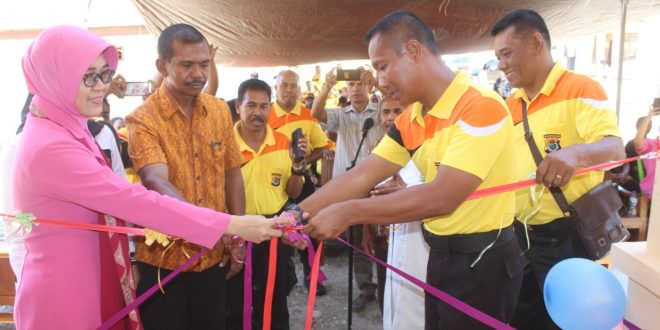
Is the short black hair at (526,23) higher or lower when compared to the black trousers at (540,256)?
higher

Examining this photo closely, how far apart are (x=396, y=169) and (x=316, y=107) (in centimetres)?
278

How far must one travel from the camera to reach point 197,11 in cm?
441

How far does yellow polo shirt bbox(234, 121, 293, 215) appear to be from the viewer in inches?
146

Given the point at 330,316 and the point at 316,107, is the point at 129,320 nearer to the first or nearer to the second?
the point at 330,316

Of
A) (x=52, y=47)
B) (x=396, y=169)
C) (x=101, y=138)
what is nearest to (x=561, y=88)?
(x=396, y=169)

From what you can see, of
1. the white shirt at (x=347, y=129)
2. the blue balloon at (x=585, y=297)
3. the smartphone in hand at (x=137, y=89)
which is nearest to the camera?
the blue balloon at (x=585, y=297)

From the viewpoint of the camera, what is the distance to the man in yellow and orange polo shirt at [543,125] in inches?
99.7

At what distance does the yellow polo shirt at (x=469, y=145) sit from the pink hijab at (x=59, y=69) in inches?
58.6

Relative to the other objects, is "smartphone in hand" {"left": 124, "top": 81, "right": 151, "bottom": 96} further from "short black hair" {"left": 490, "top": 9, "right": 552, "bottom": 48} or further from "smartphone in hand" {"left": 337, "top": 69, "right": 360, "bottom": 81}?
"short black hair" {"left": 490, "top": 9, "right": 552, "bottom": 48}

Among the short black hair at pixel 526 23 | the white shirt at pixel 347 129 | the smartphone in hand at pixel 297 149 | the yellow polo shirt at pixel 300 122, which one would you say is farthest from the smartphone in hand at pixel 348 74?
the short black hair at pixel 526 23

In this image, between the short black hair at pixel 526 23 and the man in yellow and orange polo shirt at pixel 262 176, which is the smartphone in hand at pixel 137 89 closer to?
the man in yellow and orange polo shirt at pixel 262 176

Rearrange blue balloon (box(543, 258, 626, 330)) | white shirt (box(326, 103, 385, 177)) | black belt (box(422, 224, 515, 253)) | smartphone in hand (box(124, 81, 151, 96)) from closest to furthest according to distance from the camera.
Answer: blue balloon (box(543, 258, 626, 330)) → black belt (box(422, 224, 515, 253)) → smartphone in hand (box(124, 81, 151, 96)) → white shirt (box(326, 103, 385, 177))

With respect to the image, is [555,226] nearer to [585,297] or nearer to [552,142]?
[552,142]

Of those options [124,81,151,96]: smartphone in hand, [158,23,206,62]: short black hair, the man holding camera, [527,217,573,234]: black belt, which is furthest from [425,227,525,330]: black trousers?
A: [124,81,151,96]: smartphone in hand
